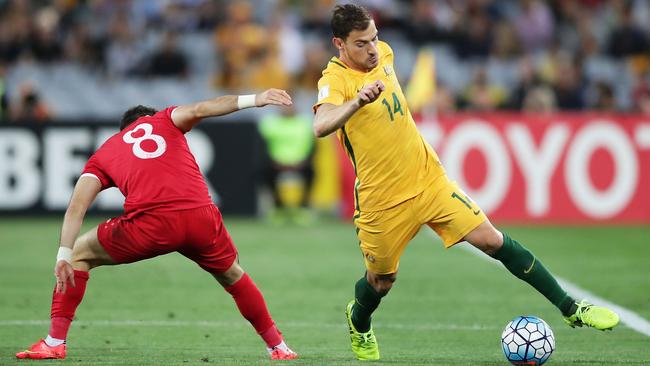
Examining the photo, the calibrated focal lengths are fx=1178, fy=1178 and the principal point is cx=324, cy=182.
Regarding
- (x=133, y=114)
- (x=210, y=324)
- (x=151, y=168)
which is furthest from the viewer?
(x=210, y=324)

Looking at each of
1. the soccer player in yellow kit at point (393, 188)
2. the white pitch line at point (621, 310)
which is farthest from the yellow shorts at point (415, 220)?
the white pitch line at point (621, 310)

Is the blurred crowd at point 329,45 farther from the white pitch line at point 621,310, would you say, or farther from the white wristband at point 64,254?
Result: the white wristband at point 64,254

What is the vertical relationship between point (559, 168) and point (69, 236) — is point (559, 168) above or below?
below

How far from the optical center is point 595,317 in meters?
7.32

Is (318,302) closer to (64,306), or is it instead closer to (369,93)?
(64,306)

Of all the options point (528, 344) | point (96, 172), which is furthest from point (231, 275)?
point (528, 344)

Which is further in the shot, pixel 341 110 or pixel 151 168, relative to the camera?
pixel 151 168

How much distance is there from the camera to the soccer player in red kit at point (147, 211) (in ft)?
24.0

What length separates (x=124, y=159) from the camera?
7375 millimetres

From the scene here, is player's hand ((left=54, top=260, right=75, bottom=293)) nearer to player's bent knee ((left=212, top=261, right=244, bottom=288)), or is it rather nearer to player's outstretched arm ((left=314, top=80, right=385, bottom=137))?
player's bent knee ((left=212, top=261, right=244, bottom=288))

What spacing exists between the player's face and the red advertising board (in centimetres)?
1038

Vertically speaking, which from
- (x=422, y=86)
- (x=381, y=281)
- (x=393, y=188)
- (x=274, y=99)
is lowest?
(x=422, y=86)

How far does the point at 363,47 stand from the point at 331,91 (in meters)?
0.36

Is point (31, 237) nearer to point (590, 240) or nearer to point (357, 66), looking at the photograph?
point (590, 240)
